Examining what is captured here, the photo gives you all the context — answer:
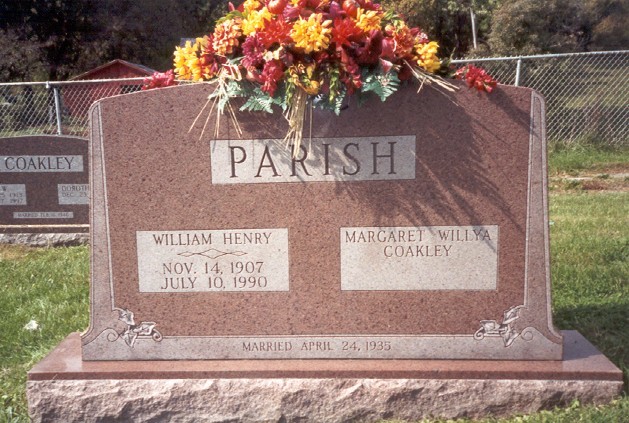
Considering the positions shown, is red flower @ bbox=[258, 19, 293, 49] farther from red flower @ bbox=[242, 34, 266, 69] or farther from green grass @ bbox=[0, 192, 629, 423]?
green grass @ bbox=[0, 192, 629, 423]

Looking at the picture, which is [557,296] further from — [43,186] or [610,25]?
[610,25]

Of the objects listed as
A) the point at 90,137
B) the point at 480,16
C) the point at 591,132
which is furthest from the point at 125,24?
the point at 90,137

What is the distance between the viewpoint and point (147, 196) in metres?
3.67

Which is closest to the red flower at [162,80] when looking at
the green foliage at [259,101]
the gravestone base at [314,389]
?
the green foliage at [259,101]

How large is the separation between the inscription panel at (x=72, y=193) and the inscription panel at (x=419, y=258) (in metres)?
4.86

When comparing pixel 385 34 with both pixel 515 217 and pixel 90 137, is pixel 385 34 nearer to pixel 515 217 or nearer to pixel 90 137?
pixel 515 217

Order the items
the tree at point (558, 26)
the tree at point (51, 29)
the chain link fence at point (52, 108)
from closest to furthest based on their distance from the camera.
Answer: the chain link fence at point (52, 108), the tree at point (558, 26), the tree at point (51, 29)

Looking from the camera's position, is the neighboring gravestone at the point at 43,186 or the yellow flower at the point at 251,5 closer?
the yellow flower at the point at 251,5

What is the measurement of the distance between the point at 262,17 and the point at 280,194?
0.85 meters

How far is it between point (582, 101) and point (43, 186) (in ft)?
28.5

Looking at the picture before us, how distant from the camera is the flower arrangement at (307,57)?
337cm

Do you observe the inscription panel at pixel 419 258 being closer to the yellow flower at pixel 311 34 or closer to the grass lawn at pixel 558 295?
the grass lawn at pixel 558 295

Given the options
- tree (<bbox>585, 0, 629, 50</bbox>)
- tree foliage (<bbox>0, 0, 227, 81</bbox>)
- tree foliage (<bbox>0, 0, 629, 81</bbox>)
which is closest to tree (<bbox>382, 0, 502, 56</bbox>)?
tree foliage (<bbox>0, 0, 629, 81</bbox>)

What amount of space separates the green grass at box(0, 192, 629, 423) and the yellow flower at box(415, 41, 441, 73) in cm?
170
